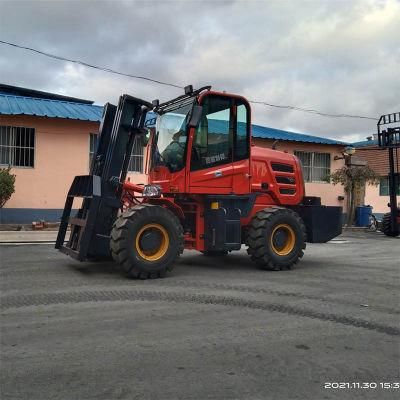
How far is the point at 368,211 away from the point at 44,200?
585 inches

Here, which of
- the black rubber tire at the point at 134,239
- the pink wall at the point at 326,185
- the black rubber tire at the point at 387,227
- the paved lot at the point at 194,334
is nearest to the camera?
the paved lot at the point at 194,334

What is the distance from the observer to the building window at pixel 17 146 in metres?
17.9

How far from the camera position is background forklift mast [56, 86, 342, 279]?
8000mm

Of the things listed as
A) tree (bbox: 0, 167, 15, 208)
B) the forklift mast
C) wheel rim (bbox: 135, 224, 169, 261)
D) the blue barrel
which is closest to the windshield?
the forklift mast

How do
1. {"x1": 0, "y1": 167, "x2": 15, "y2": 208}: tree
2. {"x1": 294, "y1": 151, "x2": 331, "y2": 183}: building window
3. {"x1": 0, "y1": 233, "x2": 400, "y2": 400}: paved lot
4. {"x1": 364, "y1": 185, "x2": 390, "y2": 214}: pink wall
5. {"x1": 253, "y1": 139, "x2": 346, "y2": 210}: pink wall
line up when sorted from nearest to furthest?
{"x1": 0, "y1": 233, "x2": 400, "y2": 400}: paved lot < {"x1": 0, "y1": 167, "x2": 15, "y2": 208}: tree < {"x1": 253, "y1": 139, "x2": 346, "y2": 210}: pink wall < {"x1": 294, "y1": 151, "x2": 331, "y2": 183}: building window < {"x1": 364, "y1": 185, "x2": 390, "y2": 214}: pink wall

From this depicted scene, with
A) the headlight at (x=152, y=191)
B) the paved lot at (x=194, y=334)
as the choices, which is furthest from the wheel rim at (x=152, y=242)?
the headlight at (x=152, y=191)

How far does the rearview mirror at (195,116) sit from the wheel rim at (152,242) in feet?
5.77

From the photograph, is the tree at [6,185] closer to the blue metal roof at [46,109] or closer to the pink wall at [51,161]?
the pink wall at [51,161]

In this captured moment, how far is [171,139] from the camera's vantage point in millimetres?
9117

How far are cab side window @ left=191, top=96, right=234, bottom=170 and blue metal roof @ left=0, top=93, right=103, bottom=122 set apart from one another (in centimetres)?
1042

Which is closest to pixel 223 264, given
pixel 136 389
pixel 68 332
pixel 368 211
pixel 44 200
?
pixel 68 332

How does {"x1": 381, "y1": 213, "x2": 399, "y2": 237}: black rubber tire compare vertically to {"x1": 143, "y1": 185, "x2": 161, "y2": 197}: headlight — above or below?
below

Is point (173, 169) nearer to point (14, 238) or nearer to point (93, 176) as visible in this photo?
point (93, 176)

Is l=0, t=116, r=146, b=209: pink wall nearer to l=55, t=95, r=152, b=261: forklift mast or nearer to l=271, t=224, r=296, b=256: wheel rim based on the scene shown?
l=55, t=95, r=152, b=261: forklift mast
